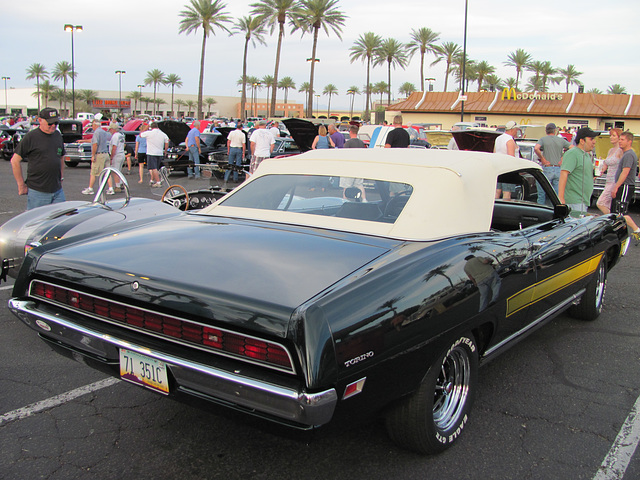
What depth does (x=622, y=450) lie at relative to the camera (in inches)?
111

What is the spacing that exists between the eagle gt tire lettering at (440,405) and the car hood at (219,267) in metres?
0.62

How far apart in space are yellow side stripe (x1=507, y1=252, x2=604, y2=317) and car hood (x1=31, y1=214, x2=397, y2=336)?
0.88m

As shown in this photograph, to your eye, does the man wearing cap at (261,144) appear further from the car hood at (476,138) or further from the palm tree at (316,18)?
the palm tree at (316,18)

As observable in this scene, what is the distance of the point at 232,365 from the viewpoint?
7.05ft

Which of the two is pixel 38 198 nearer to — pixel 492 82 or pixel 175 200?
pixel 175 200

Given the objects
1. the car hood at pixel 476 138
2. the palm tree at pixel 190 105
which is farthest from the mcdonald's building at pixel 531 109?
the palm tree at pixel 190 105

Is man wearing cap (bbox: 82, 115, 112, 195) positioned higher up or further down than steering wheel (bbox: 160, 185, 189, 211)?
higher up

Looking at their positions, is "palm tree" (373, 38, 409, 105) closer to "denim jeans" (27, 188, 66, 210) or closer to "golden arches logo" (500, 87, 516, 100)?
"golden arches logo" (500, 87, 516, 100)

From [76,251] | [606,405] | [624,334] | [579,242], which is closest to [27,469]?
[76,251]

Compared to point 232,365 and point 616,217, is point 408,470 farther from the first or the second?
point 616,217

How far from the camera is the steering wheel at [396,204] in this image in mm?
3154

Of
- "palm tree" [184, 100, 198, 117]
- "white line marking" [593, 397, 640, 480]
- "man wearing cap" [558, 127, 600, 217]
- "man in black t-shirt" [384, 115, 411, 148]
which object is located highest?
"palm tree" [184, 100, 198, 117]

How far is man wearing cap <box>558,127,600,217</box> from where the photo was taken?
23.9 feet

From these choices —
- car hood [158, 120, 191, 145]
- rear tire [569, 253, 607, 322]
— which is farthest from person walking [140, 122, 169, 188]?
rear tire [569, 253, 607, 322]
